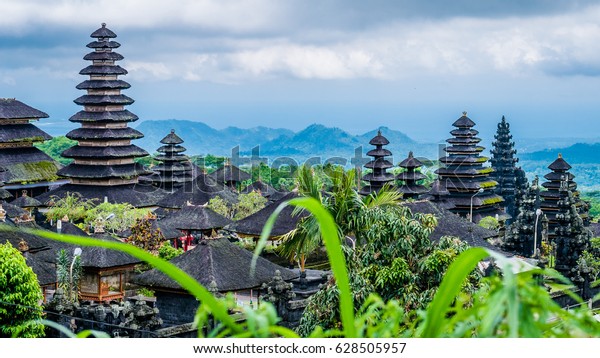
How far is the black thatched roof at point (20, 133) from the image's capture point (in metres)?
40.6

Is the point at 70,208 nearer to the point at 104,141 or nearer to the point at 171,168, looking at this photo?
the point at 104,141

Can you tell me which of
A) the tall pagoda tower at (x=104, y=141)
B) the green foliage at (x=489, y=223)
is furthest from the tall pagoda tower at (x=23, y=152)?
the green foliage at (x=489, y=223)

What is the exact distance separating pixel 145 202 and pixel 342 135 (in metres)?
143

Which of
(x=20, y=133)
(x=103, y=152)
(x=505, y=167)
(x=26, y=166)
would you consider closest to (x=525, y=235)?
(x=103, y=152)

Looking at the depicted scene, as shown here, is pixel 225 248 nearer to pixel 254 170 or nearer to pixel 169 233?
pixel 169 233

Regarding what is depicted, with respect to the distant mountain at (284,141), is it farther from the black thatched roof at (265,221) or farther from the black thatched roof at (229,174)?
the black thatched roof at (265,221)

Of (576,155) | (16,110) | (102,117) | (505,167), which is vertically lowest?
(505,167)

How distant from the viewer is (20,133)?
135ft

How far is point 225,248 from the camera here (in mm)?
20734

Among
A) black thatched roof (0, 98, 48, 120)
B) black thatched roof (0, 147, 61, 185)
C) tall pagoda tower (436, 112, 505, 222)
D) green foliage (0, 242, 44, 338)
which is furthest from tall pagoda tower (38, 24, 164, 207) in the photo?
green foliage (0, 242, 44, 338)

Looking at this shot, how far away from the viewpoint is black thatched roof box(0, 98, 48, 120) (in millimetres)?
40938

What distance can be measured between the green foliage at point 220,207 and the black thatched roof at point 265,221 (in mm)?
5397

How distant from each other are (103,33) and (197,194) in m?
9.64

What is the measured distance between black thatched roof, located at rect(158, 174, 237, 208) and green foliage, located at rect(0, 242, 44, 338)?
→ 68.2 feet
